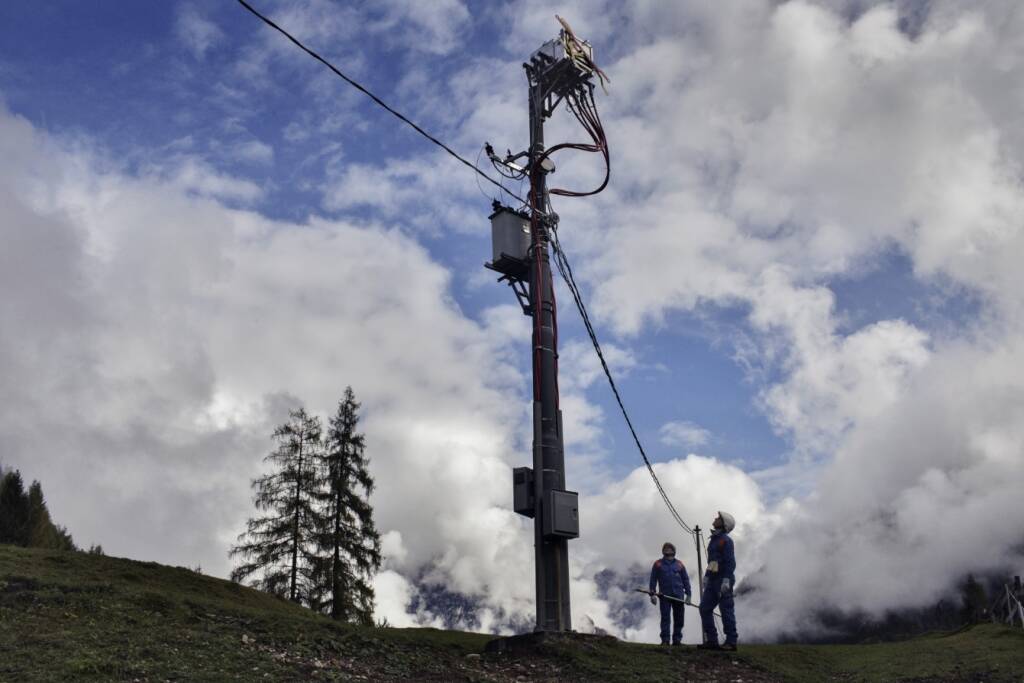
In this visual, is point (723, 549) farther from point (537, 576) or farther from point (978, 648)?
point (978, 648)

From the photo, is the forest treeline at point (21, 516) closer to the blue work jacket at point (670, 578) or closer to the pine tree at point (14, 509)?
the pine tree at point (14, 509)

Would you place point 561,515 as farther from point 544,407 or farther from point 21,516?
point 21,516

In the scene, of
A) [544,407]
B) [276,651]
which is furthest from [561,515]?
[276,651]

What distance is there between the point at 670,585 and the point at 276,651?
8.34 meters

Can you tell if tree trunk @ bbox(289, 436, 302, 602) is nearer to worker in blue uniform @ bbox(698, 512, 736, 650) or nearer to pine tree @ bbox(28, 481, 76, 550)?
pine tree @ bbox(28, 481, 76, 550)

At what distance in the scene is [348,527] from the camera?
40.2 metres

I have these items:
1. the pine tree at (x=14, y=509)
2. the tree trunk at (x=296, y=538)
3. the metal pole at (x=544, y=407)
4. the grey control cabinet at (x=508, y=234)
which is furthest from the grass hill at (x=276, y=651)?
the pine tree at (x=14, y=509)

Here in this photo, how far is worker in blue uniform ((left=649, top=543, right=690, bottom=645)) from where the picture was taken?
59.3 feet

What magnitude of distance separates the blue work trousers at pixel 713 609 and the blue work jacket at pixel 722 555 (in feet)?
0.58

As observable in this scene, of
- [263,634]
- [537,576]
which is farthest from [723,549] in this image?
[263,634]

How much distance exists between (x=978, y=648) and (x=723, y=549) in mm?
6318

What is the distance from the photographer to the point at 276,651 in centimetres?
1360

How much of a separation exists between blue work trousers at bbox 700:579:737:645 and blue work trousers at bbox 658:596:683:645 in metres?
1.45

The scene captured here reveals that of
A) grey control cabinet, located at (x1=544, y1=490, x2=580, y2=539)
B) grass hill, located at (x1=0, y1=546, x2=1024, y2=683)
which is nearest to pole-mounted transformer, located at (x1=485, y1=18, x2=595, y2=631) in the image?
grey control cabinet, located at (x1=544, y1=490, x2=580, y2=539)
